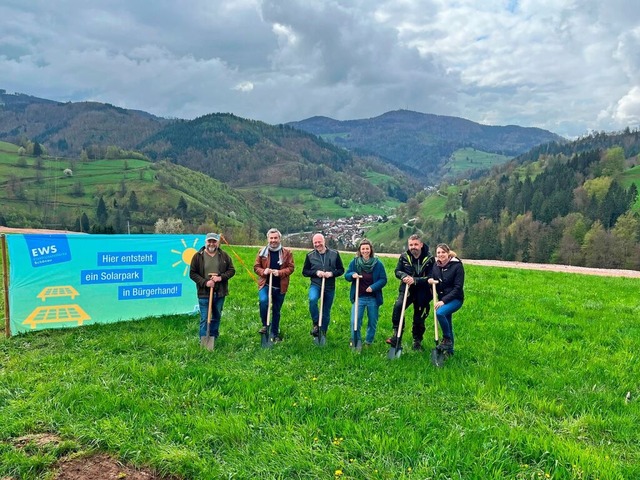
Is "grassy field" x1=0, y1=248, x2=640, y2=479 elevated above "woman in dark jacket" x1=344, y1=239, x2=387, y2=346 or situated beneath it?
situated beneath

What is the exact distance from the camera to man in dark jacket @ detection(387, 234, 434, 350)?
356 inches

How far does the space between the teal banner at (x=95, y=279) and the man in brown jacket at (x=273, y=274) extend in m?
3.48

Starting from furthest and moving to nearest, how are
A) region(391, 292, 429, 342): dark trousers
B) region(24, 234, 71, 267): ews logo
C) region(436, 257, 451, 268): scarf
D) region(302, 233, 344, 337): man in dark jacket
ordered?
region(24, 234, 71, 267): ews logo < region(302, 233, 344, 337): man in dark jacket < region(391, 292, 429, 342): dark trousers < region(436, 257, 451, 268): scarf

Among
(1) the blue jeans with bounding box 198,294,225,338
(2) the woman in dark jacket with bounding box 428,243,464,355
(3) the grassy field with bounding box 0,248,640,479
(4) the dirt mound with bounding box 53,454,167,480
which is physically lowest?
(4) the dirt mound with bounding box 53,454,167,480

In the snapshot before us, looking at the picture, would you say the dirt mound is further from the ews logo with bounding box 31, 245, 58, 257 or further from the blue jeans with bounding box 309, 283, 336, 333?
the ews logo with bounding box 31, 245, 58, 257

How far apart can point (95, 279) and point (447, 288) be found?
8859 millimetres

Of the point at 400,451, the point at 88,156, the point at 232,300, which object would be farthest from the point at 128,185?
the point at 400,451

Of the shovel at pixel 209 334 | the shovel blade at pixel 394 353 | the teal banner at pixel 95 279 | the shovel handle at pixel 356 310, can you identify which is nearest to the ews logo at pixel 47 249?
the teal banner at pixel 95 279

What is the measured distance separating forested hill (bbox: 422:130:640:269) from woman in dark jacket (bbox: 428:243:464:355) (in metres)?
77.0

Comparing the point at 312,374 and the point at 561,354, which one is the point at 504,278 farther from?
the point at 312,374


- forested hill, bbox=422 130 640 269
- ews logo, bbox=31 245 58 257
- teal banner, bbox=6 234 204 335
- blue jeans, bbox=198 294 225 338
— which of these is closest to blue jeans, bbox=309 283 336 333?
blue jeans, bbox=198 294 225 338

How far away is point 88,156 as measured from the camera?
188750mm

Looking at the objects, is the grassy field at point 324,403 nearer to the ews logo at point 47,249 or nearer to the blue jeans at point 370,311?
the blue jeans at point 370,311

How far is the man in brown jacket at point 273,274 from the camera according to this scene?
9531 mm
